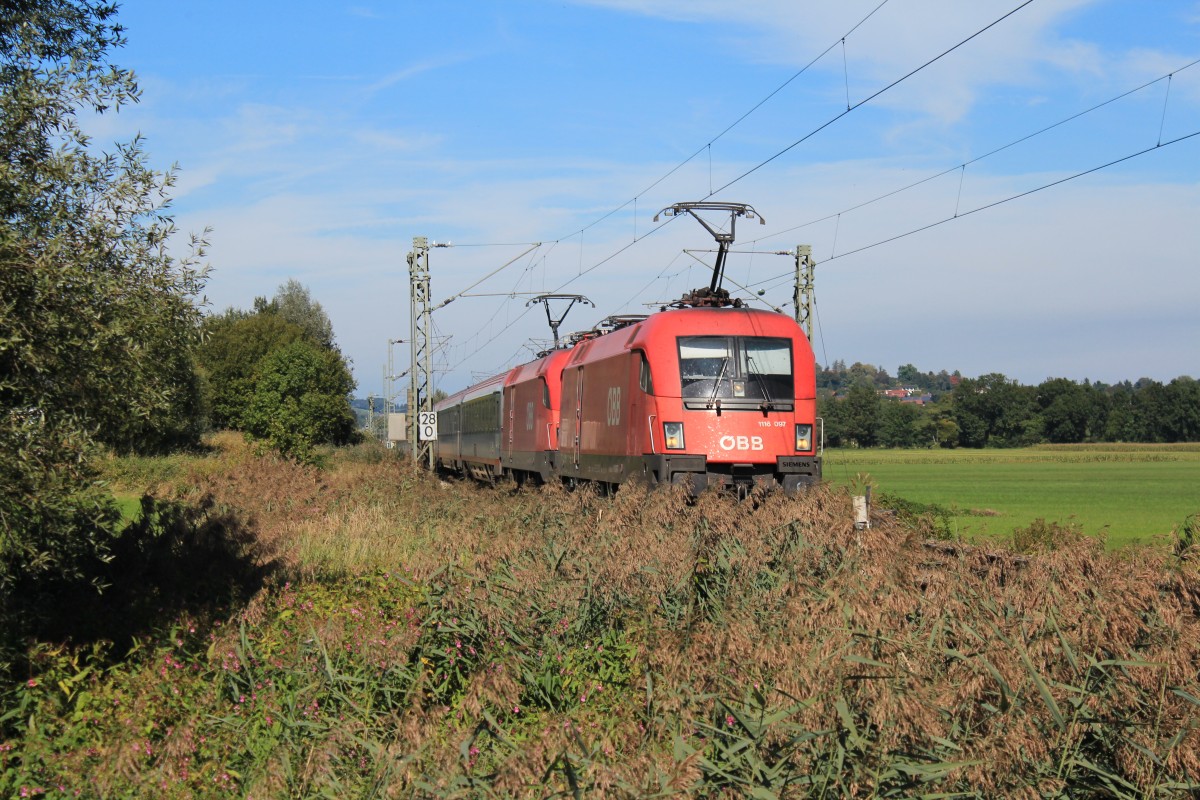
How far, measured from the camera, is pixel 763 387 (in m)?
16.0

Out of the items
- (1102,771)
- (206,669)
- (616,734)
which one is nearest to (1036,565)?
(1102,771)

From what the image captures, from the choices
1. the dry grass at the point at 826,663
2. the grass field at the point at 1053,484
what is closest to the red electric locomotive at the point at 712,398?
the grass field at the point at 1053,484

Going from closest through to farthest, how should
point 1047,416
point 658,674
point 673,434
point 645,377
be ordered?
point 658,674 → point 673,434 → point 645,377 → point 1047,416

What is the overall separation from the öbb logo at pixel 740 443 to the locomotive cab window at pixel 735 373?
0.46 meters

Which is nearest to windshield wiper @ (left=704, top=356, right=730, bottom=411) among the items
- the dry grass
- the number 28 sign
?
the dry grass

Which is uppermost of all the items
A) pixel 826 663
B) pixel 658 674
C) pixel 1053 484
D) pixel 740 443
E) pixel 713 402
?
pixel 713 402

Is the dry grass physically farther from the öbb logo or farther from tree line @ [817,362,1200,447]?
tree line @ [817,362,1200,447]

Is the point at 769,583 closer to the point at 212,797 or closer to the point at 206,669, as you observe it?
the point at 212,797

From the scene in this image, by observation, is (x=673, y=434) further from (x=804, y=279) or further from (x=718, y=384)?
(x=804, y=279)

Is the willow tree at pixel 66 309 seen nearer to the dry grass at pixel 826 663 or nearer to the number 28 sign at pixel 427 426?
the dry grass at pixel 826 663

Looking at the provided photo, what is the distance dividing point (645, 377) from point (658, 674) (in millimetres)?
10181

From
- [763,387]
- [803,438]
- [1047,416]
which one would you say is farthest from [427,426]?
[1047,416]

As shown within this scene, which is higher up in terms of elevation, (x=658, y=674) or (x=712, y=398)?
(x=712, y=398)

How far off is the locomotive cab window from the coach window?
0.49m
